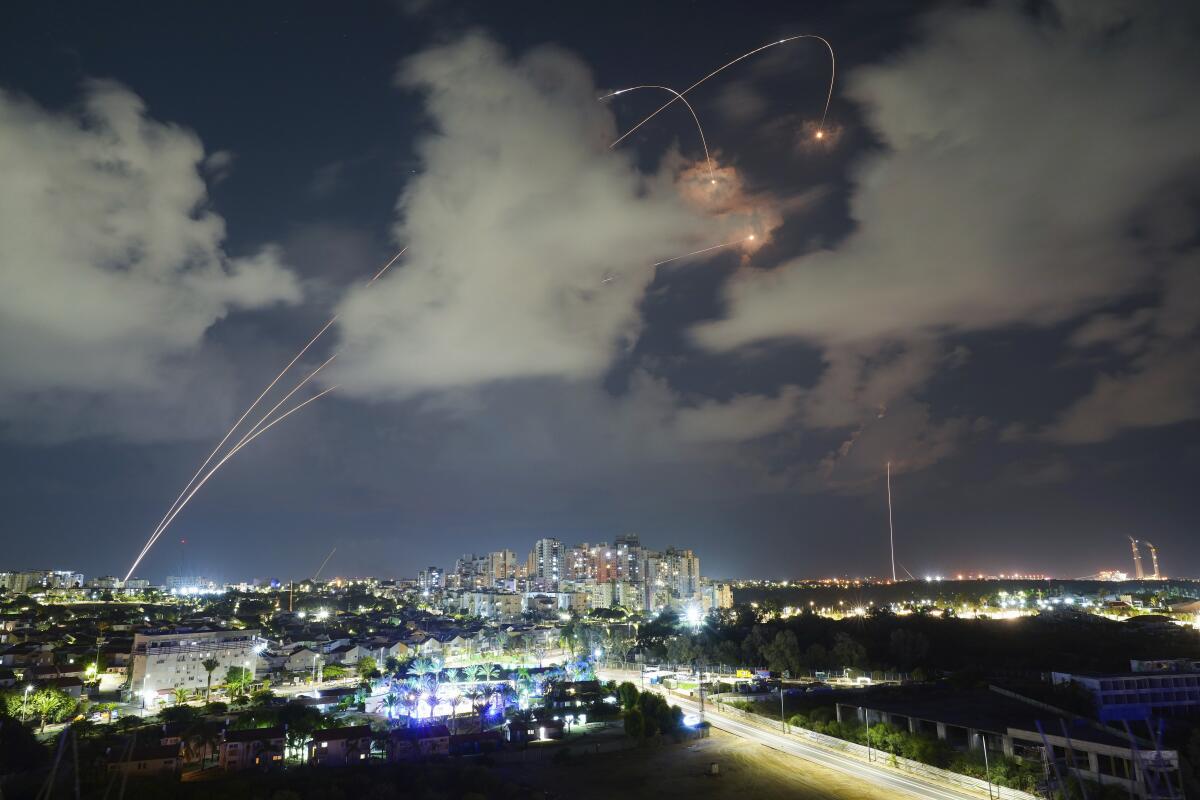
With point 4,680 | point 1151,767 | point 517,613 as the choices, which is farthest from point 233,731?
point 517,613

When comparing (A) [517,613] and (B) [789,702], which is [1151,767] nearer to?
(B) [789,702]

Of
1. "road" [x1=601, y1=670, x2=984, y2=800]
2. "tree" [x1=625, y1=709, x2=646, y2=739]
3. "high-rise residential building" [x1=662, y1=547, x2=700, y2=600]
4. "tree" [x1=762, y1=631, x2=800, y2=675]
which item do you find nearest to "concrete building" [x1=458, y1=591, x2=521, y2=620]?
→ "high-rise residential building" [x1=662, y1=547, x2=700, y2=600]

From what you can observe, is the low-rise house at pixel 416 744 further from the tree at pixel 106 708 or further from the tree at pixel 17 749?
the tree at pixel 106 708

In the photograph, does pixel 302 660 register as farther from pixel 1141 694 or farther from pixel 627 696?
pixel 1141 694

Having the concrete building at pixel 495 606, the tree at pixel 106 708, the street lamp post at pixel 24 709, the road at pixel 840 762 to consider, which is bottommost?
the road at pixel 840 762

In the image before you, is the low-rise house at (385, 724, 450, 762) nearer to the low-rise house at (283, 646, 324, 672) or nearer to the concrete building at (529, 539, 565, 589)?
the low-rise house at (283, 646, 324, 672)

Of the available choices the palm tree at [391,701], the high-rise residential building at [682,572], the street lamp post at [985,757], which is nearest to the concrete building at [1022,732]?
the street lamp post at [985,757]
